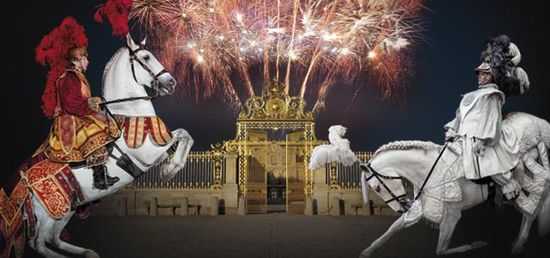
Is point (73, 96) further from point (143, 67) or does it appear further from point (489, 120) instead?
point (489, 120)

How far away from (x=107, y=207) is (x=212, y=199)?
1.74m

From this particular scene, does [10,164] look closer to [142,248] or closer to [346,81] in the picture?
[142,248]

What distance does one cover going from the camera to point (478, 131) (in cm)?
507

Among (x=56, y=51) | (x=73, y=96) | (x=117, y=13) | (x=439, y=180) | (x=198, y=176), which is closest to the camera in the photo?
(x=73, y=96)

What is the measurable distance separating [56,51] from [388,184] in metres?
3.41

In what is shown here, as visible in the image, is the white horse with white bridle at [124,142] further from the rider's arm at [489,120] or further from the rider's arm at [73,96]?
the rider's arm at [489,120]

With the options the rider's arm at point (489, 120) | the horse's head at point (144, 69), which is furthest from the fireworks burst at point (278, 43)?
the horse's head at point (144, 69)

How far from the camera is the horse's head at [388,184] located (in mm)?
5344

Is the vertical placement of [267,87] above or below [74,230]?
above

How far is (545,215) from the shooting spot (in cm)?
542

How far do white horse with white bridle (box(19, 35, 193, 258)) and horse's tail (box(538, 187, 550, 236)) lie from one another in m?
3.61

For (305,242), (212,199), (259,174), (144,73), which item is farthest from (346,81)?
(144,73)

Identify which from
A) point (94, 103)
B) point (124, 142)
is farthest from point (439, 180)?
point (94, 103)

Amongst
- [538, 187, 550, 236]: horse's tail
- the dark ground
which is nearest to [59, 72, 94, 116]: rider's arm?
the dark ground
